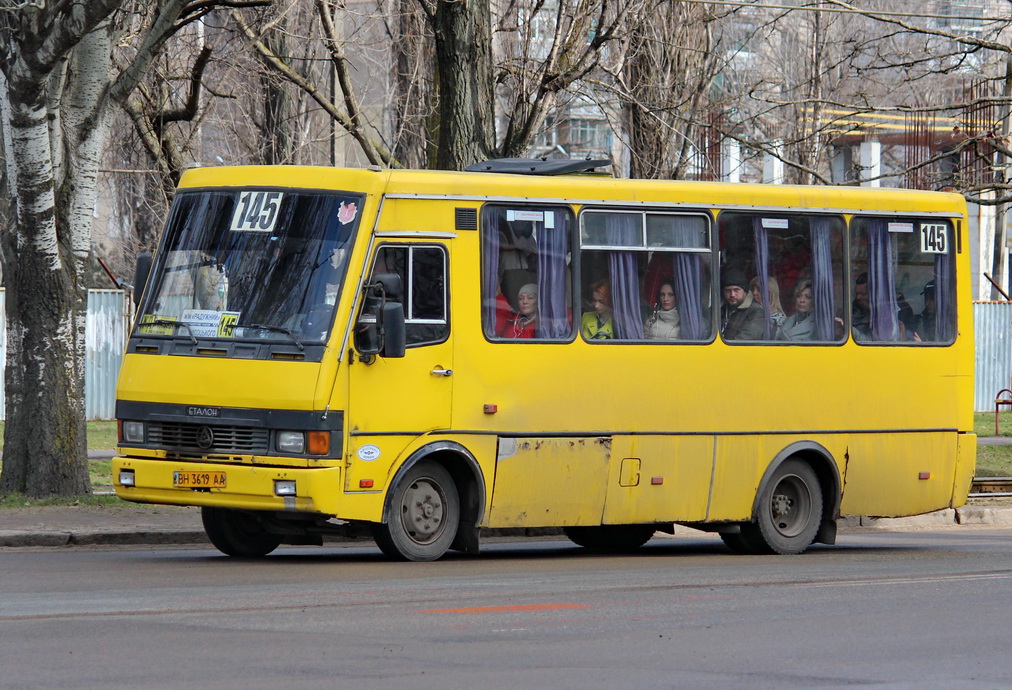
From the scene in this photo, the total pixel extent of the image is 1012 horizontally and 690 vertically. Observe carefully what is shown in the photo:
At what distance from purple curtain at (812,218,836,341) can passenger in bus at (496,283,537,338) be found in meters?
2.88

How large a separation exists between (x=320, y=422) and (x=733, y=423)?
3.93 meters

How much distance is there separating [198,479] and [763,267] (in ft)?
17.0

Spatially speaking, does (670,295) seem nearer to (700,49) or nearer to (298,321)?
(298,321)

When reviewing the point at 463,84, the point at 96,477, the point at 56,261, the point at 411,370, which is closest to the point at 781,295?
the point at 411,370

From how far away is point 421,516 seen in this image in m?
12.1

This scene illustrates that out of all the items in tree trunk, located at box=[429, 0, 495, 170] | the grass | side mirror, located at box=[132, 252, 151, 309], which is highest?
tree trunk, located at box=[429, 0, 495, 170]

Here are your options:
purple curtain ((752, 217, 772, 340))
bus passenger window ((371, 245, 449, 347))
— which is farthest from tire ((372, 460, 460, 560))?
purple curtain ((752, 217, 772, 340))

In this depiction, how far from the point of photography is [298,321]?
11.5 meters

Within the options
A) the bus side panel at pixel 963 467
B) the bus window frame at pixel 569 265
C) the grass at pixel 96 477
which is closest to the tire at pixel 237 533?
the bus window frame at pixel 569 265

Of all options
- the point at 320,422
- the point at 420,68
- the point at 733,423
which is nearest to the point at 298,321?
the point at 320,422

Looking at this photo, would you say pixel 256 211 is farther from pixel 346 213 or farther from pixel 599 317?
pixel 599 317

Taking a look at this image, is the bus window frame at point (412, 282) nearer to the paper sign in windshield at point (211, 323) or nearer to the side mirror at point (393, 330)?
the side mirror at point (393, 330)

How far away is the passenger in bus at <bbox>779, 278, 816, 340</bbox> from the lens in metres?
14.1

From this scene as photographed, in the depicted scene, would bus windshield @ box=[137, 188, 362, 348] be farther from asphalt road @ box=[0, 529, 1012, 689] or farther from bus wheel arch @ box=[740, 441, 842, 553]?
bus wheel arch @ box=[740, 441, 842, 553]
